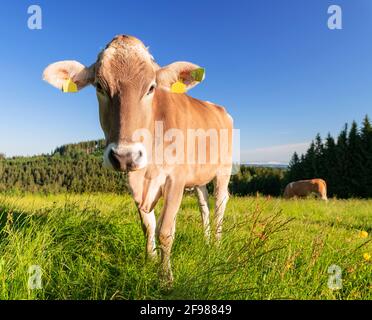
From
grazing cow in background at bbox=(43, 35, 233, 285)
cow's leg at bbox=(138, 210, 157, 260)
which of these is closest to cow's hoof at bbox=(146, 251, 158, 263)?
grazing cow in background at bbox=(43, 35, 233, 285)

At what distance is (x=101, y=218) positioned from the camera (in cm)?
430

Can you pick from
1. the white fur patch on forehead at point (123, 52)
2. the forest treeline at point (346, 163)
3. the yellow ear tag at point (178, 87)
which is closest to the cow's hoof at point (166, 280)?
the yellow ear tag at point (178, 87)

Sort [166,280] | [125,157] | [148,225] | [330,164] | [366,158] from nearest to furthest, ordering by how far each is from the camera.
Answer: [125,157] → [166,280] → [148,225] → [366,158] → [330,164]

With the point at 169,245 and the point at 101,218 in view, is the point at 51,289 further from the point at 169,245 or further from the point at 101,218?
the point at 101,218

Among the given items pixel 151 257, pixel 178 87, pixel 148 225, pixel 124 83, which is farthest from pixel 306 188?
pixel 124 83

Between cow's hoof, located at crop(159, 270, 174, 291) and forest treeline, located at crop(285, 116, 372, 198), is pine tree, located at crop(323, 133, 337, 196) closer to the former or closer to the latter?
forest treeline, located at crop(285, 116, 372, 198)

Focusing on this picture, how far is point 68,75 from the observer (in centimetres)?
365

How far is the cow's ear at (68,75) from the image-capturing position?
3.58m

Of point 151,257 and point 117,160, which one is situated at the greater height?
→ point 117,160

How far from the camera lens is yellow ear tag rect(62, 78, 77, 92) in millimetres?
3611

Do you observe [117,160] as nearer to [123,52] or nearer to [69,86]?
[123,52]

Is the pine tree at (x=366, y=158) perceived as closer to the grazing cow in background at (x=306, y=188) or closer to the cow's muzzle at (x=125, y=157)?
the grazing cow in background at (x=306, y=188)

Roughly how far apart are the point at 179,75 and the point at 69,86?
3.60 ft
